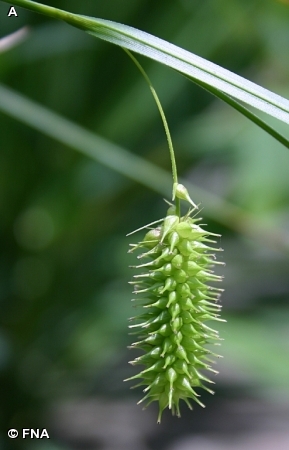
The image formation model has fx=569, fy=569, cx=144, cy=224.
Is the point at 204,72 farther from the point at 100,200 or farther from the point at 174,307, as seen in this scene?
the point at 100,200

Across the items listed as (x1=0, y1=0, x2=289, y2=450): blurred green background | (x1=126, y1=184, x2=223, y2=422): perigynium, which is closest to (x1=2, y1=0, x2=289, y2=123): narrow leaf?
(x1=126, y1=184, x2=223, y2=422): perigynium

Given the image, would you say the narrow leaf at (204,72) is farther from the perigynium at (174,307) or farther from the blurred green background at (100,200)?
the blurred green background at (100,200)

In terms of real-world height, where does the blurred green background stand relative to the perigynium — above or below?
above

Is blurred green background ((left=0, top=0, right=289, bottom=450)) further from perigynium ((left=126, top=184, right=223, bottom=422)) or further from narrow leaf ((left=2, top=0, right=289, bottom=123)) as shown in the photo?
narrow leaf ((left=2, top=0, right=289, bottom=123))

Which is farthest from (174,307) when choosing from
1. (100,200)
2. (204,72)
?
(100,200)

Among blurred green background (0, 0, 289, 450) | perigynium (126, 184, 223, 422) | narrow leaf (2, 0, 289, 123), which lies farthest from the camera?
blurred green background (0, 0, 289, 450)


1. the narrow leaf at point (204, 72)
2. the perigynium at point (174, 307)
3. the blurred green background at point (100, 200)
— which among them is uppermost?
the blurred green background at point (100, 200)

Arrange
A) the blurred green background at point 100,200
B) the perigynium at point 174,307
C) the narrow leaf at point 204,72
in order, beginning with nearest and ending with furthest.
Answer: the narrow leaf at point 204,72 → the perigynium at point 174,307 → the blurred green background at point 100,200

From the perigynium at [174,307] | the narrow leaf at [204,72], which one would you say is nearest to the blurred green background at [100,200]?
the perigynium at [174,307]

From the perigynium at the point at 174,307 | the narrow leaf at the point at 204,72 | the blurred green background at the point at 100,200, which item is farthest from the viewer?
the blurred green background at the point at 100,200
